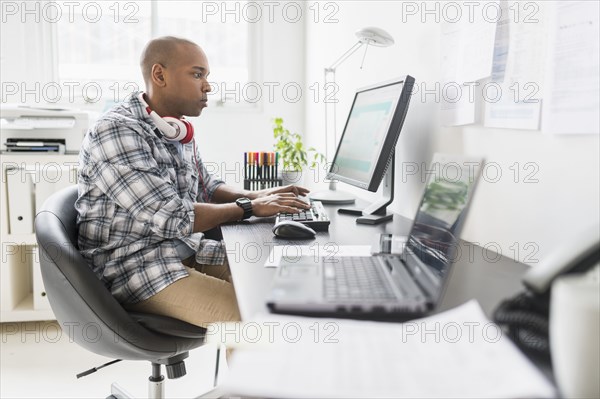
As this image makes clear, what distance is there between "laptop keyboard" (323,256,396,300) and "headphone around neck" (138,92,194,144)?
2.62 feet

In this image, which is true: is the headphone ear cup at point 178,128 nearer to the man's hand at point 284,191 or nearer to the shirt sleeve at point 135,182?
the shirt sleeve at point 135,182

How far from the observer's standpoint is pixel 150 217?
1.38m

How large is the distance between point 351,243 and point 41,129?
200 centimetres

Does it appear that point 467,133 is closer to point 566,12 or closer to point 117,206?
point 566,12

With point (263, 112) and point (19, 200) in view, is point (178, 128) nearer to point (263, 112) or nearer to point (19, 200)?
point (19, 200)

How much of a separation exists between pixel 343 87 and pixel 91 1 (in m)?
1.79

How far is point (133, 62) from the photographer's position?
329cm

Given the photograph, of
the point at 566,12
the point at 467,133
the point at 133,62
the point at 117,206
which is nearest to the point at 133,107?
the point at 117,206

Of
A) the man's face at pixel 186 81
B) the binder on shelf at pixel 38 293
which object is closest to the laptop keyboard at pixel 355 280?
the man's face at pixel 186 81

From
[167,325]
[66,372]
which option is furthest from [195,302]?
[66,372]

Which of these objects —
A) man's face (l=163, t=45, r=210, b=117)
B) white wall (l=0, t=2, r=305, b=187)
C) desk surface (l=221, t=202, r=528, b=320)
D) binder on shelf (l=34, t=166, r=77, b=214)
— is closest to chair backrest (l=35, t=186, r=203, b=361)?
desk surface (l=221, t=202, r=528, b=320)

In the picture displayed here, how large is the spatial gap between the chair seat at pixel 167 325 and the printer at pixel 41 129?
1.53m

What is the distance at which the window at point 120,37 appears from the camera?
10.6 feet

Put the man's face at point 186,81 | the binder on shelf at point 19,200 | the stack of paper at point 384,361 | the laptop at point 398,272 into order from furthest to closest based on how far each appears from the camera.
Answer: the binder on shelf at point 19,200
the man's face at point 186,81
the laptop at point 398,272
the stack of paper at point 384,361
